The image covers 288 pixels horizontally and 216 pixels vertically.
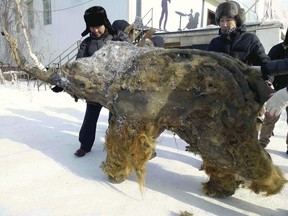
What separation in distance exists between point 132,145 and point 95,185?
0.73 m

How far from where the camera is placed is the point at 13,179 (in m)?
3.23

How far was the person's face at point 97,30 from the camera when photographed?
11.6 ft

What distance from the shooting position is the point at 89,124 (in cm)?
384

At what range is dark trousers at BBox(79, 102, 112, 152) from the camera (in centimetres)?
380

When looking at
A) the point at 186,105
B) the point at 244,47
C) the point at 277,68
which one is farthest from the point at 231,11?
the point at 186,105

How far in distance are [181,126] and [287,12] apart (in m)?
16.4

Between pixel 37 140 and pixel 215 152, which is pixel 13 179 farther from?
pixel 215 152

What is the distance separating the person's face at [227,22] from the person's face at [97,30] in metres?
1.35

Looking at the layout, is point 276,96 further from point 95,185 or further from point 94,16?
point 94,16

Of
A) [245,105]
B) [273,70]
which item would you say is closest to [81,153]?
[245,105]

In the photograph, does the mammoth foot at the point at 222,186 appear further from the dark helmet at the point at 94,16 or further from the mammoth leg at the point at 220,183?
the dark helmet at the point at 94,16

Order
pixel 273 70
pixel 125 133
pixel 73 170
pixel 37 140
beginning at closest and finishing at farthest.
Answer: pixel 273 70 → pixel 125 133 → pixel 73 170 → pixel 37 140

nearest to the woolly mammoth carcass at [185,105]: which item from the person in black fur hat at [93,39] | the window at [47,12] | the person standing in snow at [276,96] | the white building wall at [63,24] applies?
the person standing in snow at [276,96]

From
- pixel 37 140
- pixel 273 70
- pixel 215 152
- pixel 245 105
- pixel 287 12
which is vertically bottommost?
pixel 37 140
